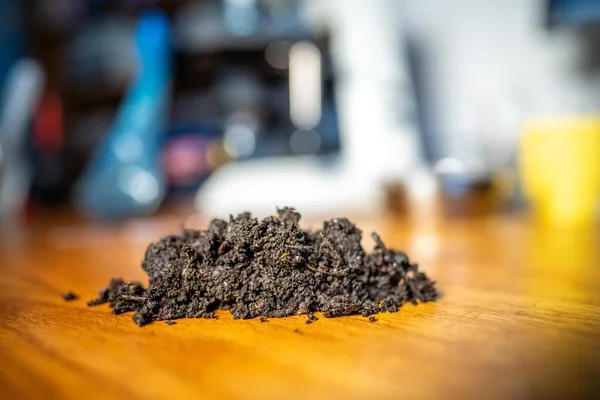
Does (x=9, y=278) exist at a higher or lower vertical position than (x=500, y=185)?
lower

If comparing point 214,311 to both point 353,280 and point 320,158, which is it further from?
point 320,158

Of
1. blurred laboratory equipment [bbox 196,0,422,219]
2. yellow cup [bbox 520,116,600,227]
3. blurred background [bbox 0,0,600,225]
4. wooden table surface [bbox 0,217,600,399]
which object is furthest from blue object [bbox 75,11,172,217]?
yellow cup [bbox 520,116,600,227]

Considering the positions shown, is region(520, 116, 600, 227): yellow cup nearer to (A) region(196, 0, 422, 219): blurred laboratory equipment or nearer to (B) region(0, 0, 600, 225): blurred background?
(B) region(0, 0, 600, 225): blurred background

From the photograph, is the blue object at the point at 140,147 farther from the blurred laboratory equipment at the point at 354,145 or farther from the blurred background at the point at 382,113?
the blurred laboratory equipment at the point at 354,145

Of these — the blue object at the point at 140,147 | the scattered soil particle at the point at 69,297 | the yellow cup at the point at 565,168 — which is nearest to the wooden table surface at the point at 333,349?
the scattered soil particle at the point at 69,297

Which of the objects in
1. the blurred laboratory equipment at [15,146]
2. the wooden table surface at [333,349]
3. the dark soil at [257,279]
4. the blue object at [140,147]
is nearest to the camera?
the wooden table surface at [333,349]

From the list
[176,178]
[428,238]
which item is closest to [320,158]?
[428,238]
